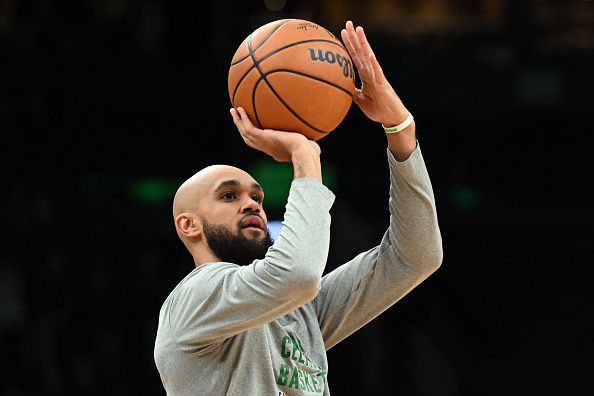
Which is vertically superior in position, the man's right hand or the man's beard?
the man's right hand

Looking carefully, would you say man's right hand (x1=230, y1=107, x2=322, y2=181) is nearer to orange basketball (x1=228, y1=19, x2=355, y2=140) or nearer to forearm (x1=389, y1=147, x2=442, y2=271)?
orange basketball (x1=228, y1=19, x2=355, y2=140)

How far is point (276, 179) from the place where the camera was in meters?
12.9

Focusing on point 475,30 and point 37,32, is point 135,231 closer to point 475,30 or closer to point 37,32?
point 37,32

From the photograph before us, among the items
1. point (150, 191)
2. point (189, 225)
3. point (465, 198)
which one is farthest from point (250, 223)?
point (150, 191)

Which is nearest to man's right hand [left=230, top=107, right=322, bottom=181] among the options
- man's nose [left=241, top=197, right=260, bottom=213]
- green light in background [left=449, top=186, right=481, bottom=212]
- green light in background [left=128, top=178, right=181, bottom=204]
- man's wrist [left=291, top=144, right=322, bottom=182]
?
man's wrist [left=291, top=144, right=322, bottom=182]

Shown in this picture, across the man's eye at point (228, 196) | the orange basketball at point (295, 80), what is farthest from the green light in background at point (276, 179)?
the orange basketball at point (295, 80)

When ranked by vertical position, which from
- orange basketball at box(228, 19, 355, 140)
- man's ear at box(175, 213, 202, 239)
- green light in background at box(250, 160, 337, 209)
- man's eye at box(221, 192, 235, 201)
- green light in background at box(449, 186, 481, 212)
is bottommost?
green light in background at box(449, 186, 481, 212)

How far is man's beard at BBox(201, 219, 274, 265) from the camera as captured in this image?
11.6 feet

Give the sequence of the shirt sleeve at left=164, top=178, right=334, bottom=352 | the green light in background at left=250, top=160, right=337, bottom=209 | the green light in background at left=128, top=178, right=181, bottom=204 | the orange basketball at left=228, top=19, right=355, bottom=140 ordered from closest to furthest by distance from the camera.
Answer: the shirt sleeve at left=164, top=178, right=334, bottom=352
the orange basketball at left=228, top=19, right=355, bottom=140
the green light in background at left=250, top=160, right=337, bottom=209
the green light in background at left=128, top=178, right=181, bottom=204

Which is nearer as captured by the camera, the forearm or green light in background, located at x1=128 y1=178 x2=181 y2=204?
the forearm

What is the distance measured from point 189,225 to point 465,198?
9253 millimetres

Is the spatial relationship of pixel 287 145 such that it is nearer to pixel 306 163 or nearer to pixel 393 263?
pixel 306 163

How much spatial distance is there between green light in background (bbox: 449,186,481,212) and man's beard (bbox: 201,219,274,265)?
9.16 m

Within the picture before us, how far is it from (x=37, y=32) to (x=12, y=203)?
191 centimetres
